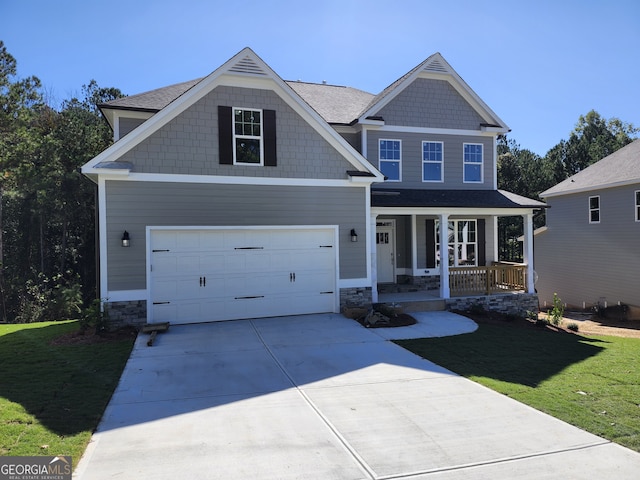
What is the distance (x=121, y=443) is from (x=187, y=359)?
337 centimetres

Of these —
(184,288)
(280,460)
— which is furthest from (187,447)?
(184,288)

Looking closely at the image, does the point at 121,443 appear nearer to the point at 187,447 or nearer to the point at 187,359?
the point at 187,447

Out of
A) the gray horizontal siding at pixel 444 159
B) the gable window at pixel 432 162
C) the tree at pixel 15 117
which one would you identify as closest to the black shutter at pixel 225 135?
the gray horizontal siding at pixel 444 159

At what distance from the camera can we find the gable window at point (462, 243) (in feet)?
52.1

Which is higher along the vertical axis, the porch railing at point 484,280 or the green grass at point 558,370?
the porch railing at point 484,280

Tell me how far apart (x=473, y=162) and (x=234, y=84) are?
9.12 m

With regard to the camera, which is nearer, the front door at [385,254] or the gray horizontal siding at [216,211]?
the gray horizontal siding at [216,211]

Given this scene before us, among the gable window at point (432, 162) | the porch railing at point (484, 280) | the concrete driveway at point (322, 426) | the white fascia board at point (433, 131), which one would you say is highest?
the white fascia board at point (433, 131)

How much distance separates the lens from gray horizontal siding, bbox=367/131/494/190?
14.6 m

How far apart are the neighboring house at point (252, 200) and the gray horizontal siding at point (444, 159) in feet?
0.26

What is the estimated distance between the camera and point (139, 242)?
10.4m

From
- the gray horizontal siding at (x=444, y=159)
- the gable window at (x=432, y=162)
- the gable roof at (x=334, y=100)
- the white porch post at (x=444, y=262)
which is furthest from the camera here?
the gable window at (x=432, y=162)

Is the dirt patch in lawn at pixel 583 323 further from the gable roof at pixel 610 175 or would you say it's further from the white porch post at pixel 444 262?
the gable roof at pixel 610 175

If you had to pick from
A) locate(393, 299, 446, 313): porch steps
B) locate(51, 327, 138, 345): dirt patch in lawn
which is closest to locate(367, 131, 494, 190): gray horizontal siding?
locate(393, 299, 446, 313): porch steps
